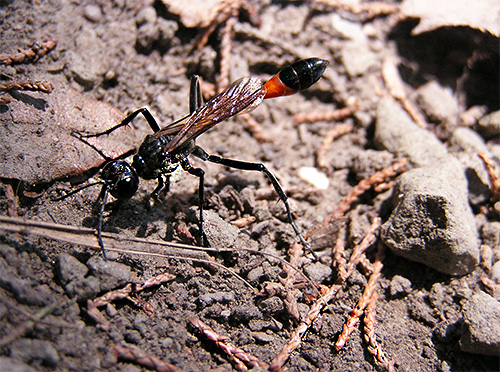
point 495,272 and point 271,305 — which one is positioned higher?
point 271,305

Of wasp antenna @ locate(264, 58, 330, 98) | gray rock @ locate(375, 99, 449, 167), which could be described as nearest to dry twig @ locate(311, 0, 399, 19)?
gray rock @ locate(375, 99, 449, 167)

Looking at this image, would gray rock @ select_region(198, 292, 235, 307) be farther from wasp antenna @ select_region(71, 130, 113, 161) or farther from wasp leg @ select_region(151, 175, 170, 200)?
wasp antenna @ select_region(71, 130, 113, 161)

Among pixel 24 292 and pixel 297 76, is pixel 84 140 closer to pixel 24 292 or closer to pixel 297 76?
pixel 24 292

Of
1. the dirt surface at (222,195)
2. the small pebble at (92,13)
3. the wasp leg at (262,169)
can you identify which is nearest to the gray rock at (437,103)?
the dirt surface at (222,195)

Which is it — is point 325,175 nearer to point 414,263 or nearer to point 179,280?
point 414,263

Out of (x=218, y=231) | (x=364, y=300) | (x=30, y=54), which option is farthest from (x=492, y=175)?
(x=30, y=54)

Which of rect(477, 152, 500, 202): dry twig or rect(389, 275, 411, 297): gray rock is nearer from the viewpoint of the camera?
rect(389, 275, 411, 297): gray rock
